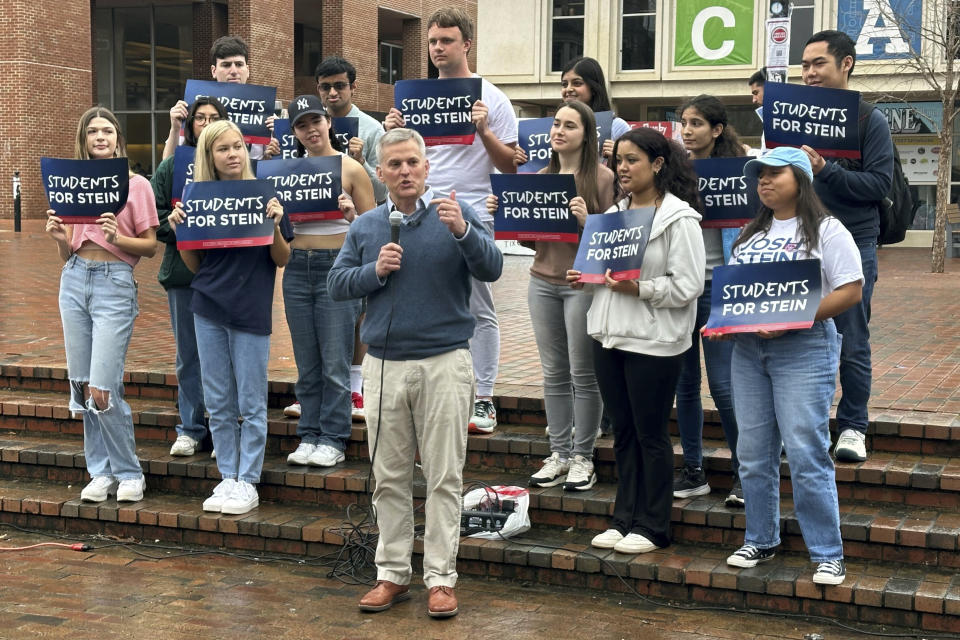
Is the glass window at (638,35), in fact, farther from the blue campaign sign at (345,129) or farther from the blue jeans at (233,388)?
the blue jeans at (233,388)

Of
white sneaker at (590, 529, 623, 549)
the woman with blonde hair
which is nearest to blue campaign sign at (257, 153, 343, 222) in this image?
the woman with blonde hair

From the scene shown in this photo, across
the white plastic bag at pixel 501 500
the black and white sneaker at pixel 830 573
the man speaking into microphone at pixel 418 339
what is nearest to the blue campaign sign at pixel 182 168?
the man speaking into microphone at pixel 418 339

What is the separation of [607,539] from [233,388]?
91.8 inches

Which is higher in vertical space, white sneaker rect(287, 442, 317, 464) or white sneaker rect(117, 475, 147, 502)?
white sneaker rect(287, 442, 317, 464)

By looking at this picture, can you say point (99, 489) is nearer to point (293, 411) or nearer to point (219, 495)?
point (219, 495)

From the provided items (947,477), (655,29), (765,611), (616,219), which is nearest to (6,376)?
(616,219)

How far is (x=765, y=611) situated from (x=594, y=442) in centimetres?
145

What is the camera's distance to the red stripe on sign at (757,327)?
5211 mm

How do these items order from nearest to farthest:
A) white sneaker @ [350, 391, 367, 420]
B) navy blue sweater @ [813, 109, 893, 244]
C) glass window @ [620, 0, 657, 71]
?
navy blue sweater @ [813, 109, 893, 244] → white sneaker @ [350, 391, 367, 420] → glass window @ [620, 0, 657, 71]

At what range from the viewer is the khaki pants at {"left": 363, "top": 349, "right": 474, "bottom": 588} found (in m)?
5.46

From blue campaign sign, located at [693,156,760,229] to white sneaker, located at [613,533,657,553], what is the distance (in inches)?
67.7

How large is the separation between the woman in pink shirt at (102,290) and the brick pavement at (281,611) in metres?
0.98

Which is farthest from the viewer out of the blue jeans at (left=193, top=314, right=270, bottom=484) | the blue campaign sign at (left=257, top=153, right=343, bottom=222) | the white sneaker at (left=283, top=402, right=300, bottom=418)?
the white sneaker at (left=283, top=402, right=300, bottom=418)

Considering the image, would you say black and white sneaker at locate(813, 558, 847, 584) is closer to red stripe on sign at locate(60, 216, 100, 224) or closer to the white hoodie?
the white hoodie
